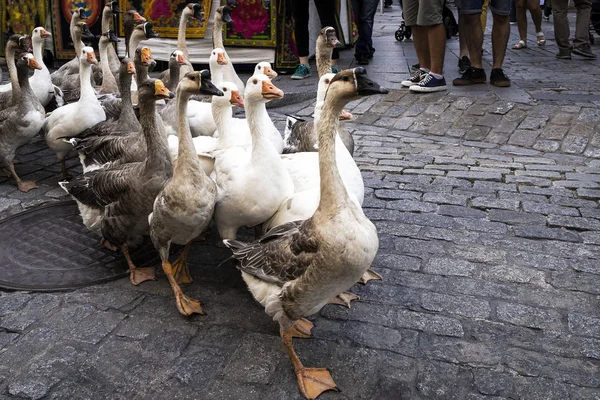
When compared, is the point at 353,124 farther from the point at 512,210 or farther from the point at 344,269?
the point at 344,269

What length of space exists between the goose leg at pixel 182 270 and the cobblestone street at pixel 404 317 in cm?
9

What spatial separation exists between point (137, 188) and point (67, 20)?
8.10 metres

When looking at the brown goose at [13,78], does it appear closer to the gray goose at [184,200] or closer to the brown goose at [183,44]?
the brown goose at [183,44]

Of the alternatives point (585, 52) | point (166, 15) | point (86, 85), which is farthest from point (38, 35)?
point (585, 52)

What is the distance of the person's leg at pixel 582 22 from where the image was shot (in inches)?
394

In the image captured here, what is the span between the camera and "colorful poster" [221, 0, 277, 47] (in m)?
9.87

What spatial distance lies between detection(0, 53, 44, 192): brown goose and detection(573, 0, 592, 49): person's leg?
8965mm

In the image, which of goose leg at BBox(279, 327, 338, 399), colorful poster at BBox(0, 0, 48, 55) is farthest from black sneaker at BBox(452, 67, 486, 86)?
colorful poster at BBox(0, 0, 48, 55)

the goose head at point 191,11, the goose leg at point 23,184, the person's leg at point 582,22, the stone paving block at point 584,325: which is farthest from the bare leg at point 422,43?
the stone paving block at point 584,325

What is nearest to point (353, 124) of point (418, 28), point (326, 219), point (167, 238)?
point (418, 28)

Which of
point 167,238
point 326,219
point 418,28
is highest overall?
point 418,28

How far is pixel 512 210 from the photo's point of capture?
5035mm

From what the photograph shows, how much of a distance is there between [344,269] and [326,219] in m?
0.29

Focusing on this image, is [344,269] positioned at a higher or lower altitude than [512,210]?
higher
